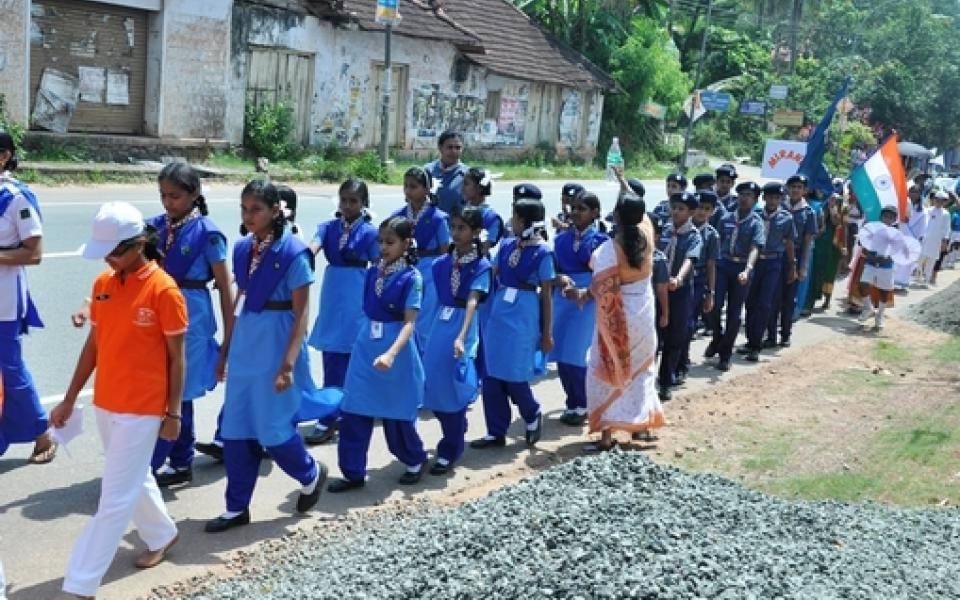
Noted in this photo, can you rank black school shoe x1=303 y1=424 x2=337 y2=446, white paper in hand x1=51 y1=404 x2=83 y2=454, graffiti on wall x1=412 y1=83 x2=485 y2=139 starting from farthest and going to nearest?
graffiti on wall x1=412 y1=83 x2=485 y2=139 → black school shoe x1=303 y1=424 x2=337 y2=446 → white paper in hand x1=51 y1=404 x2=83 y2=454

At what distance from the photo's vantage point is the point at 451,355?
680 cm

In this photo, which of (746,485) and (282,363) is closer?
(282,363)

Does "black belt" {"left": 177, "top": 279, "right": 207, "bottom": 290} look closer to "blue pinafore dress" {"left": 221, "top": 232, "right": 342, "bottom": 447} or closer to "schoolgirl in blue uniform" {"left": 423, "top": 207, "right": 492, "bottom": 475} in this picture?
"blue pinafore dress" {"left": 221, "top": 232, "right": 342, "bottom": 447}

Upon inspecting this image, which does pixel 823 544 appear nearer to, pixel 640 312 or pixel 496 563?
pixel 496 563

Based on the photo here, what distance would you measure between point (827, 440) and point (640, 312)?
2.13 metres

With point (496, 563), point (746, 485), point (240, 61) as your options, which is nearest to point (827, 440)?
point (746, 485)

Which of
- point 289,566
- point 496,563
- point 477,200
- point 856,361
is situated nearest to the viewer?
point 496,563

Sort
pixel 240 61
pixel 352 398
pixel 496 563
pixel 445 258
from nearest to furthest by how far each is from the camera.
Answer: pixel 496 563, pixel 352 398, pixel 445 258, pixel 240 61

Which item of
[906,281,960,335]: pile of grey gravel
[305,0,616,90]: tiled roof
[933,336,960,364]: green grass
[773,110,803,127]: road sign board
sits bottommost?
[933,336,960,364]: green grass

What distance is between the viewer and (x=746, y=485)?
7.15 meters

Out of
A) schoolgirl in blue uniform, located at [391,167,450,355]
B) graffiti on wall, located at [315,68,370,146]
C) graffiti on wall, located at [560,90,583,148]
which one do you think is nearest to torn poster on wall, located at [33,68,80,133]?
graffiti on wall, located at [315,68,370,146]

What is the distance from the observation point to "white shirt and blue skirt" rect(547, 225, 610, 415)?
8293 millimetres

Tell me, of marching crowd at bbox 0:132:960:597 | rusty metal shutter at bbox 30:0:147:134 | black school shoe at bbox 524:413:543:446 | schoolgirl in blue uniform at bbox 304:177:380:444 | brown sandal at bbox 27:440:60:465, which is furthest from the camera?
rusty metal shutter at bbox 30:0:147:134

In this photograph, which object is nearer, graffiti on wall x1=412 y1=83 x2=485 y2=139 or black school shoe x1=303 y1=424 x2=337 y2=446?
black school shoe x1=303 y1=424 x2=337 y2=446
